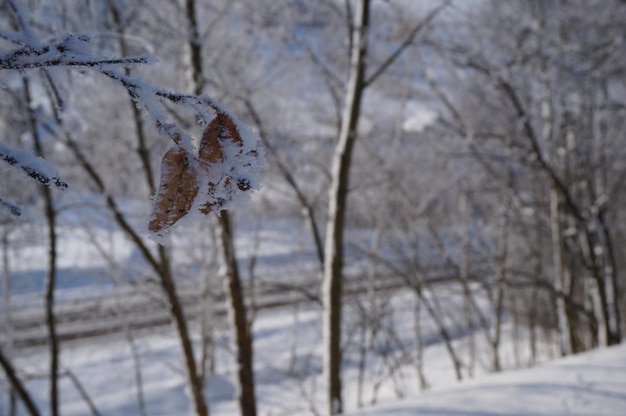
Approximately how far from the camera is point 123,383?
9805mm

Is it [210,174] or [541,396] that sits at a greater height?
[210,174]

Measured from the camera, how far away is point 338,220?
12.8 feet

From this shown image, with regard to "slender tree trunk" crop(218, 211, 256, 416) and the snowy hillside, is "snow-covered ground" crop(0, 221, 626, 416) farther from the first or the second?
"slender tree trunk" crop(218, 211, 256, 416)

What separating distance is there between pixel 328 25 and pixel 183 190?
6.49 m

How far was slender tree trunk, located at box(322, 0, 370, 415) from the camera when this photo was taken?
3.87m

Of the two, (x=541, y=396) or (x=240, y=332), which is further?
(x=240, y=332)

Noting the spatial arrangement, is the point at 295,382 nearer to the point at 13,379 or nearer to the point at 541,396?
the point at 13,379

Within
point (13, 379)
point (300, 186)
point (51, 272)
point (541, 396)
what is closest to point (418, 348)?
point (300, 186)

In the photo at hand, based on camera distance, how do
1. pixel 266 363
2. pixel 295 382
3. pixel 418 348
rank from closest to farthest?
pixel 418 348 → pixel 295 382 → pixel 266 363

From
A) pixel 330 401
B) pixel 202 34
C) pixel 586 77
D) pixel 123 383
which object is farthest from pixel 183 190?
pixel 123 383

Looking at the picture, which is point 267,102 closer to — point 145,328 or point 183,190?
point 145,328

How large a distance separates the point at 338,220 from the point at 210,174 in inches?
129

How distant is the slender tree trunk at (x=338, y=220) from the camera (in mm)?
3869

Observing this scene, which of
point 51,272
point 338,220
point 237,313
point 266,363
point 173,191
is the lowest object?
point 266,363
